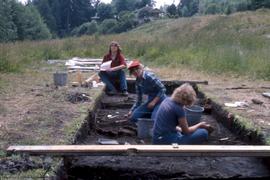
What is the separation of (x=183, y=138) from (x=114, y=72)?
518cm

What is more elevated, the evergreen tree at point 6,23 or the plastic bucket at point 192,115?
the evergreen tree at point 6,23

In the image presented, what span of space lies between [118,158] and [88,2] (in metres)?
91.2

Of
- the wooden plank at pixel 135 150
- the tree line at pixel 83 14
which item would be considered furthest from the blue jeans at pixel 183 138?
the tree line at pixel 83 14

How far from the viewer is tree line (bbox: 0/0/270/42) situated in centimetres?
5281

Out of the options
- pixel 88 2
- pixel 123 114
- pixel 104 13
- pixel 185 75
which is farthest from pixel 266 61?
pixel 88 2

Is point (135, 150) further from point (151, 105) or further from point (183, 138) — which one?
point (151, 105)

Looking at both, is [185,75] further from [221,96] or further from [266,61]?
[221,96]

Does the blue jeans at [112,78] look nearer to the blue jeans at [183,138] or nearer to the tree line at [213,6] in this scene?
the blue jeans at [183,138]

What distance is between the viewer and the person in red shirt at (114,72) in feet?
34.0

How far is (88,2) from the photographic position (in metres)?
94.5

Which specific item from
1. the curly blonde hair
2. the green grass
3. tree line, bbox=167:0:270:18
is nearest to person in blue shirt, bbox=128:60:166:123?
the curly blonde hair

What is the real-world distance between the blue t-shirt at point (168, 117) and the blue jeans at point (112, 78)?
5.06m

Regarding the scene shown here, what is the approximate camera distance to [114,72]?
10.6 metres

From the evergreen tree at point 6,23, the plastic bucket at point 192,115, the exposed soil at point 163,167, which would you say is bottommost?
the exposed soil at point 163,167
